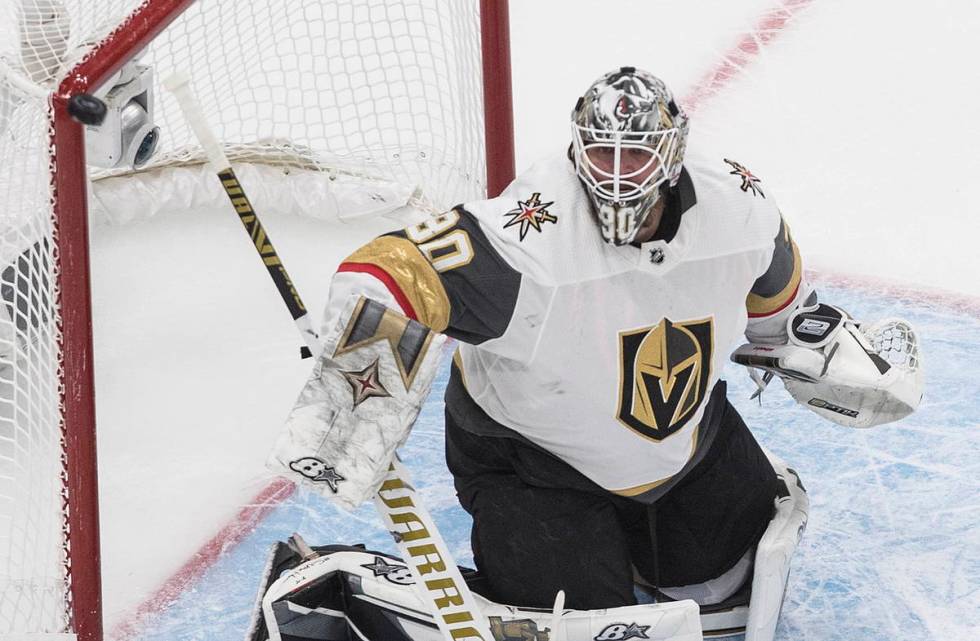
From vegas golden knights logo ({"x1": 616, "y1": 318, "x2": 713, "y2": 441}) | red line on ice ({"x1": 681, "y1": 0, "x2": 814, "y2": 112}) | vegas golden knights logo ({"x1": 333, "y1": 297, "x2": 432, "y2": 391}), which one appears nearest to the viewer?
vegas golden knights logo ({"x1": 333, "y1": 297, "x2": 432, "y2": 391})

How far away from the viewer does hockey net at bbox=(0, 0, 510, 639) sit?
2.69 m

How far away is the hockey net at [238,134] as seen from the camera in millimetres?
2693

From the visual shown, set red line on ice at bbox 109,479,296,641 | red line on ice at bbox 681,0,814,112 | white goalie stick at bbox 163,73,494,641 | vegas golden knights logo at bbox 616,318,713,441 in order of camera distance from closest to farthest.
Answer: white goalie stick at bbox 163,73,494,641, vegas golden knights logo at bbox 616,318,713,441, red line on ice at bbox 109,479,296,641, red line on ice at bbox 681,0,814,112

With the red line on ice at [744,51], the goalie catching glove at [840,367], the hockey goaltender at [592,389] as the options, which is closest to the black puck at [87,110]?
the hockey goaltender at [592,389]

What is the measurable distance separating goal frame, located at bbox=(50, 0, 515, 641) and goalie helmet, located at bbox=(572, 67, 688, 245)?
628 mm

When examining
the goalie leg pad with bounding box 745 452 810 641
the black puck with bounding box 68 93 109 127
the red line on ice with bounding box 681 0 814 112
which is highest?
the black puck with bounding box 68 93 109 127

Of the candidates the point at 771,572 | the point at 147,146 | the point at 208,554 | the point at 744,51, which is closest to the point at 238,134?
the point at 147,146

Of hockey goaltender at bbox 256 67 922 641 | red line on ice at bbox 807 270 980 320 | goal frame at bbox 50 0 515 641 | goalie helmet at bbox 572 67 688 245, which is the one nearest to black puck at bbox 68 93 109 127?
goal frame at bbox 50 0 515 641

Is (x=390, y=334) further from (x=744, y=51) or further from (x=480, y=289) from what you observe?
(x=744, y=51)

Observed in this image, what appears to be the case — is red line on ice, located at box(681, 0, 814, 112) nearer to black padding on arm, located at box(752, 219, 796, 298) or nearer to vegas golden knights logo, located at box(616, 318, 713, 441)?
black padding on arm, located at box(752, 219, 796, 298)

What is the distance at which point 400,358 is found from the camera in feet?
6.82

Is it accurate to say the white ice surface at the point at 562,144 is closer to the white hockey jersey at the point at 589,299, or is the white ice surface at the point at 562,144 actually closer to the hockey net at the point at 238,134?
the hockey net at the point at 238,134

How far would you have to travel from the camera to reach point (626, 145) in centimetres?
215

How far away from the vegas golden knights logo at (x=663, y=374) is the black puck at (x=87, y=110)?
784 mm
